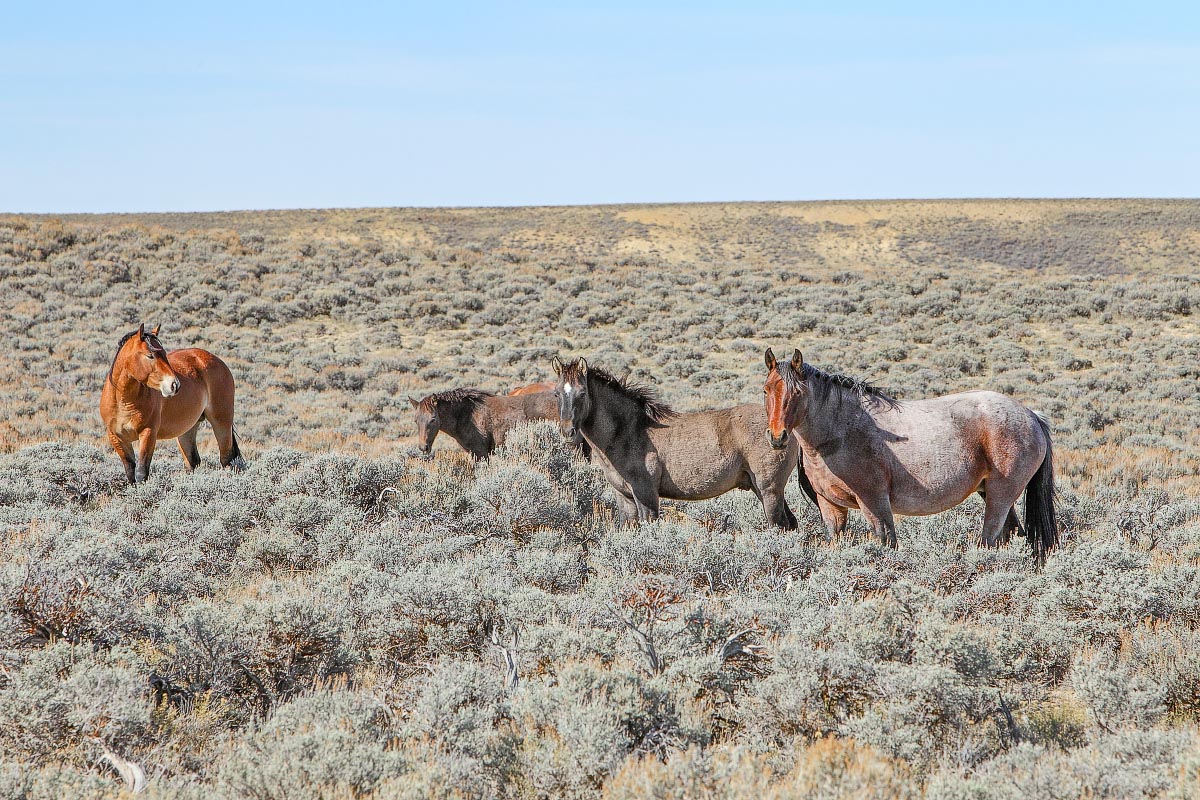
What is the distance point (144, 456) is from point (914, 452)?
320 inches

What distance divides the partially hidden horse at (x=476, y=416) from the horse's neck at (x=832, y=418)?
644cm

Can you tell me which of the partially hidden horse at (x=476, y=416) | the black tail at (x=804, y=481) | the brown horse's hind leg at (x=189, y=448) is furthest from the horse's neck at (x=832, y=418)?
the brown horse's hind leg at (x=189, y=448)

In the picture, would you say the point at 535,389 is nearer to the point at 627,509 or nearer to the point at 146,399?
the point at 146,399

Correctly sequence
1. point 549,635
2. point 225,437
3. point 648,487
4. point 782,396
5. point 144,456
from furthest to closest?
point 225,437 → point 144,456 → point 648,487 → point 782,396 → point 549,635

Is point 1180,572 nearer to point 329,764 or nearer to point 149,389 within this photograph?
point 329,764

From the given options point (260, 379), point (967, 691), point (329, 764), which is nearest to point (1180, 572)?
point (967, 691)

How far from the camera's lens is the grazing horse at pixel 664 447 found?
8102 millimetres

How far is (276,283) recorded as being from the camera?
31688mm

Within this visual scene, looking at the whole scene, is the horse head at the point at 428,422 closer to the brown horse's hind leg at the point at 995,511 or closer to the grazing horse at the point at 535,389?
the grazing horse at the point at 535,389

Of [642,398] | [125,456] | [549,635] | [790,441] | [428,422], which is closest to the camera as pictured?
[549,635]

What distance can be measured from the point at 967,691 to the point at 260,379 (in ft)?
68.9

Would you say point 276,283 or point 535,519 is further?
point 276,283

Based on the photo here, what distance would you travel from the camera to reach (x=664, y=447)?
8.32 metres

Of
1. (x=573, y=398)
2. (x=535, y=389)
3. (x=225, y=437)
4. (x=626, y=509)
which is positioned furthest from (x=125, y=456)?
(x=535, y=389)
